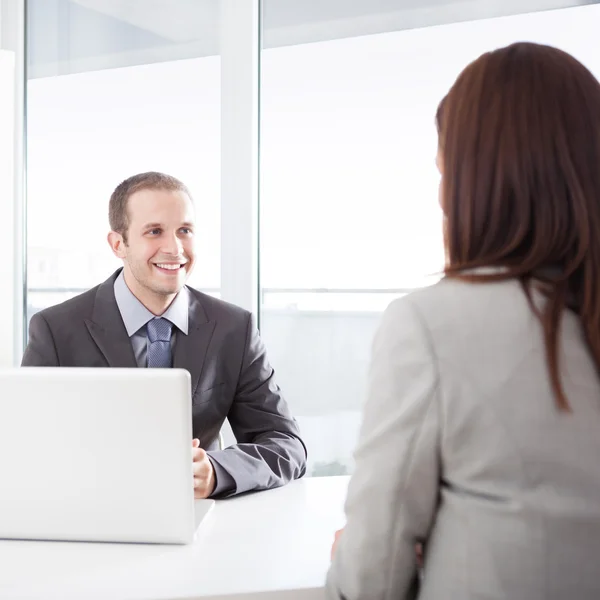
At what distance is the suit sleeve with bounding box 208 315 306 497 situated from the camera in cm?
177

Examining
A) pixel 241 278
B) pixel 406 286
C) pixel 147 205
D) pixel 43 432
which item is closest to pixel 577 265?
pixel 43 432

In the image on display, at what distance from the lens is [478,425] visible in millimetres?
943

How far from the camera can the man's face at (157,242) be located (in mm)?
2357

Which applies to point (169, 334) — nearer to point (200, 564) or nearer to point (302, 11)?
point (200, 564)

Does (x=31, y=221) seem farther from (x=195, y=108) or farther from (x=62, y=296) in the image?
(x=195, y=108)

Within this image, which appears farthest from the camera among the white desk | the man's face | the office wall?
the office wall

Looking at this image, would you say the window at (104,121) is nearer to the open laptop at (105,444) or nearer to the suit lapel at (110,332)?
the suit lapel at (110,332)

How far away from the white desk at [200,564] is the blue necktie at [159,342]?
72 centimetres

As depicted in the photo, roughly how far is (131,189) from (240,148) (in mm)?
979

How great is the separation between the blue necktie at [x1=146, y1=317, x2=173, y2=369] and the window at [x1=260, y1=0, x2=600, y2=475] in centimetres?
113

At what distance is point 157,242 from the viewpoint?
95.1 inches

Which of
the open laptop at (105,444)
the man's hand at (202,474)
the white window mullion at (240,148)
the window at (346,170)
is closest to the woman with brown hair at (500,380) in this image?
the open laptop at (105,444)

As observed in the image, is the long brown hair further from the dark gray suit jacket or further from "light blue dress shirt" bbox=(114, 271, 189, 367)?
"light blue dress shirt" bbox=(114, 271, 189, 367)

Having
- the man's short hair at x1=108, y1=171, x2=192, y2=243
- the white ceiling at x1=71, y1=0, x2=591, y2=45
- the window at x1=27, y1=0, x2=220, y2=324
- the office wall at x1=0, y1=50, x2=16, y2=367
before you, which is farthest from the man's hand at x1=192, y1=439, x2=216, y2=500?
the office wall at x1=0, y1=50, x2=16, y2=367
